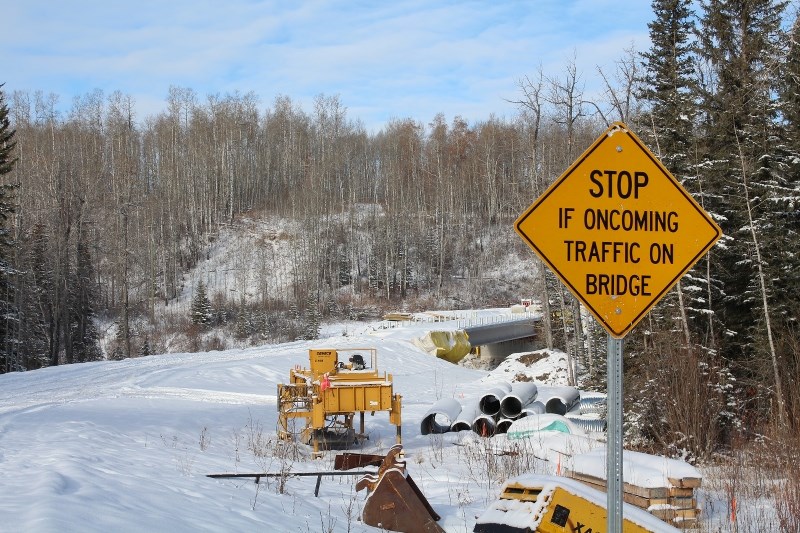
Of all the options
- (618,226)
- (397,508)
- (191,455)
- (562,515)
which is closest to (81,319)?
(191,455)

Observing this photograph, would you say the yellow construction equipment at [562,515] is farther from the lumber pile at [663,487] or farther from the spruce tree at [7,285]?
the spruce tree at [7,285]

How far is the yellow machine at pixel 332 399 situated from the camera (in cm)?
1566

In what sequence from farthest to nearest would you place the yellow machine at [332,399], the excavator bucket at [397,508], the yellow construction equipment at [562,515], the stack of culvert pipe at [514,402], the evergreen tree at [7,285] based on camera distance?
the evergreen tree at [7,285], the stack of culvert pipe at [514,402], the yellow machine at [332,399], the excavator bucket at [397,508], the yellow construction equipment at [562,515]

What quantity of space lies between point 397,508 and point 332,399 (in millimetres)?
8634

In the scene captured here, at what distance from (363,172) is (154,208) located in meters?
25.2

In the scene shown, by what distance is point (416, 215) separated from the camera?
76500 millimetres

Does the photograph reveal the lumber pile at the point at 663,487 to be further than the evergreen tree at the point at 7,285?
No

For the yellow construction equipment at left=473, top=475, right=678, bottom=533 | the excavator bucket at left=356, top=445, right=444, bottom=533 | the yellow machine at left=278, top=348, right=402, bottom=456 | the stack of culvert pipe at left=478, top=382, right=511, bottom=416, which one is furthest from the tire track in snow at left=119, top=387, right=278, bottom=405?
the yellow construction equipment at left=473, top=475, right=678, bottom=533

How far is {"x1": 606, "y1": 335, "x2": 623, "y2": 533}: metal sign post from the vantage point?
3330 millimetres

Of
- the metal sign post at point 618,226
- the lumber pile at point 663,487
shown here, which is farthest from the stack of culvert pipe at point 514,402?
the metal sign post at point 618,226

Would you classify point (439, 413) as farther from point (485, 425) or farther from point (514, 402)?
point (514, 402)

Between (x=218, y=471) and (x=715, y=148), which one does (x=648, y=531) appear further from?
(x=715, y=148)

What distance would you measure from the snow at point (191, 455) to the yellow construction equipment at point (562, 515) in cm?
136

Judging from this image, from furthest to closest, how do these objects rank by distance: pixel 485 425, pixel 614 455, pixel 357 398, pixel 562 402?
pixel 562 402 → pixel 485 425 → pixel 357 398 → pixel 614 455
